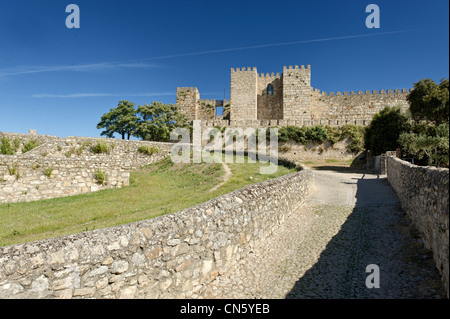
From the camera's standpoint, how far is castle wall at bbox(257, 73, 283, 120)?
130 ft

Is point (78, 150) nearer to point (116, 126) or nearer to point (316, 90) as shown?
point (116, 126)

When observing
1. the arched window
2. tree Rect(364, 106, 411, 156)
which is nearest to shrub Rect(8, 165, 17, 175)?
tree Rect(364, 106, 411, 156)

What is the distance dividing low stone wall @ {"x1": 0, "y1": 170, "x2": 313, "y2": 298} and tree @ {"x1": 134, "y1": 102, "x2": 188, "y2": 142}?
29.2 metres

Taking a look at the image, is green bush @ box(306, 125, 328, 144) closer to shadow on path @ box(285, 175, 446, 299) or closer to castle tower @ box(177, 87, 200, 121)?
castle tower @ box(177, 87, 200, 121)

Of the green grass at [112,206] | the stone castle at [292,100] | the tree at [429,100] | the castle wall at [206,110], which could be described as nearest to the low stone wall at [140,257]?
the green grass at [112,206]

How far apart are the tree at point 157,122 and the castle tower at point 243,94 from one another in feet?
25.9

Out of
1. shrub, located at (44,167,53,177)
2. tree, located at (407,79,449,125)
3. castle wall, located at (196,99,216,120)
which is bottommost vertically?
shrub, located at (44,167,53,177)

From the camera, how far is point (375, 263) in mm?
5398

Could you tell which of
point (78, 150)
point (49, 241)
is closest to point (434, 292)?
point (49, 241)

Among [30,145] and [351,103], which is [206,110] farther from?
[30,145]

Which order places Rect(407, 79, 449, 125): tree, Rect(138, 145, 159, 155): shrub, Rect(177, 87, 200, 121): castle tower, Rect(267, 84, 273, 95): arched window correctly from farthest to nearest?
1. Rect(177, 87, 200, 121): castle tower
2. Rect(267, 84, 273, 95): arched window
3. Rect(138, 145, 159, 155): shrub
4. Rect(407, 79, 449, 125): tree

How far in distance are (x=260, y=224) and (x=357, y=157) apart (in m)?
26.2
